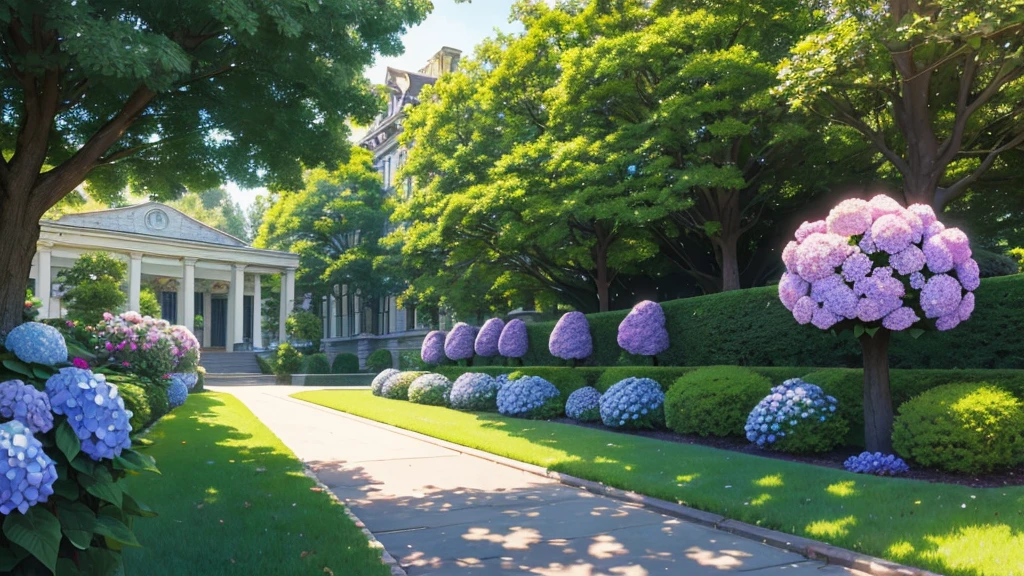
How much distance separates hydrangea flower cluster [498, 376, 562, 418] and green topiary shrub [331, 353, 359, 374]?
26102 mm

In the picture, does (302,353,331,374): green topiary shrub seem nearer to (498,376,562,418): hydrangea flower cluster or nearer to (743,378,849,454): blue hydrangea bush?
(498,376,562,418): hydrangea flower cluster

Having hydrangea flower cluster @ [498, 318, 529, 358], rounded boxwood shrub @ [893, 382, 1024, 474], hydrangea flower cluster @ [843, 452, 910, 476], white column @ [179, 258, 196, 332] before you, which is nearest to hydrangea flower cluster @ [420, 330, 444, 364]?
hydrangea flower cluster @ [498, 318, 529, 358]

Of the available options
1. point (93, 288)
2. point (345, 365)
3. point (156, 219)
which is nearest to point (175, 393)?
point (93, 288)

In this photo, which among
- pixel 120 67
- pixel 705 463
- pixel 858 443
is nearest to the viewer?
pixel 120 67

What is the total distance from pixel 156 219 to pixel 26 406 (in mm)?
48139

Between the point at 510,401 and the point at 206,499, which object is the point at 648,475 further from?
the point at 510,401

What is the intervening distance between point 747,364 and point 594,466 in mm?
5924

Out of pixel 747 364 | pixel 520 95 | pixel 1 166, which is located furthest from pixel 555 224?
pixel 1 166

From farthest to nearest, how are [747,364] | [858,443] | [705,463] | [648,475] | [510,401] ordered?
[510,401], [747,364], [858,443], [705,463], [648,475]

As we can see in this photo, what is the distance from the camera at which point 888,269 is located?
9.66 meters

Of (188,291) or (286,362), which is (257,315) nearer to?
(188,291)

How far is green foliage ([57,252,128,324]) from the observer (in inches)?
984

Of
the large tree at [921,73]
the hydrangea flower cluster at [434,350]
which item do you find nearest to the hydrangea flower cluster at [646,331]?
the large tree at [921,73]

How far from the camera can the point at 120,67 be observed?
7.71m
